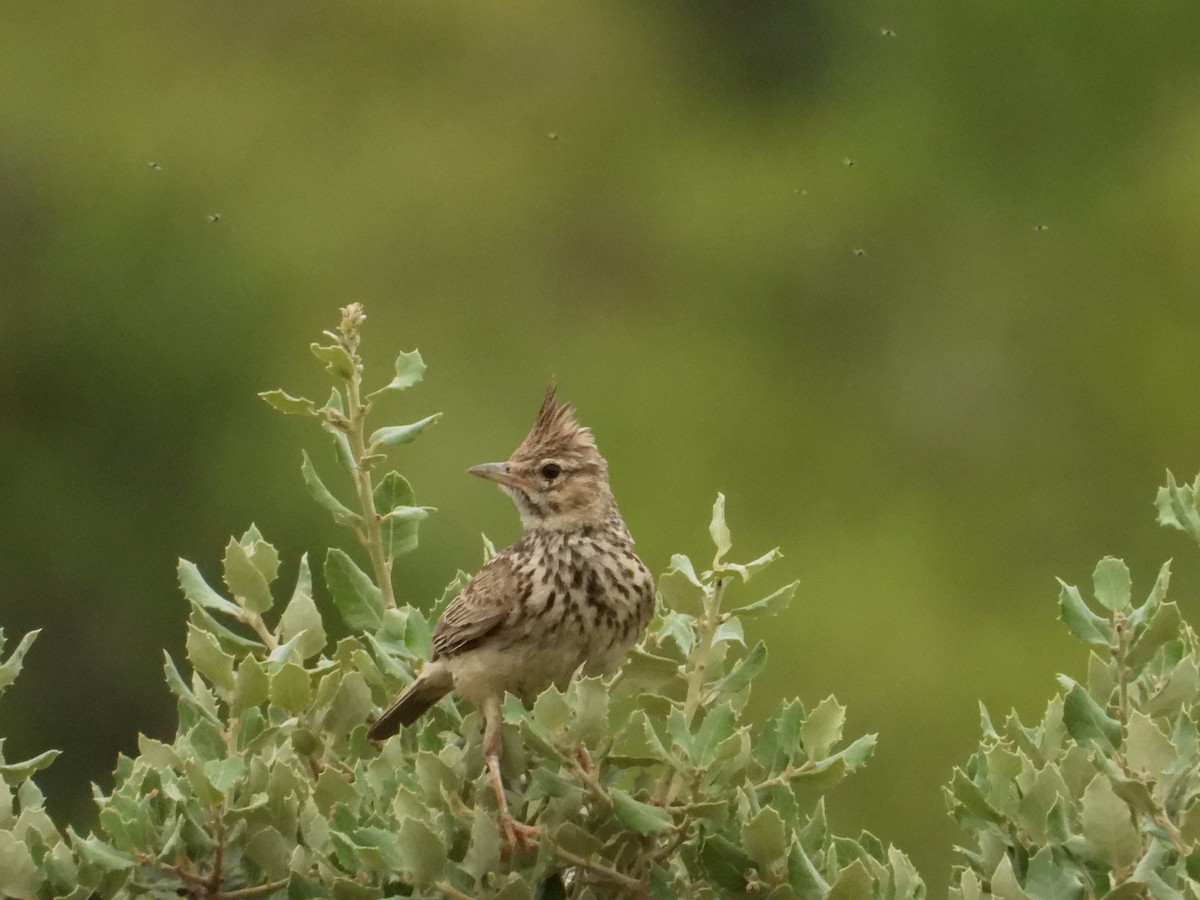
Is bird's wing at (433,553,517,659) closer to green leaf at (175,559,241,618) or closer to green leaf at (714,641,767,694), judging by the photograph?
green leaf at (175,559,241,618)

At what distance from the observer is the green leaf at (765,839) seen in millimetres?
2783

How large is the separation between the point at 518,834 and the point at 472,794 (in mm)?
117

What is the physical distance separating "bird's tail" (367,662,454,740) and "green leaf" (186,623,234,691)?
42 centimetres

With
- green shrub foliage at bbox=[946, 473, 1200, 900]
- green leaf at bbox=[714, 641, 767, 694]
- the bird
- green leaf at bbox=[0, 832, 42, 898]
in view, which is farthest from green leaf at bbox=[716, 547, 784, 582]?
green leaf at bbox=[0, 832, 42, 898]

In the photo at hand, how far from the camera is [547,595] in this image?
4309 mm

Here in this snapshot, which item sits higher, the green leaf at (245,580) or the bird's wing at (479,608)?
the bird's wing at (479,608)

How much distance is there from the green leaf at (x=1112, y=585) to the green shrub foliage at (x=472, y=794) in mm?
50

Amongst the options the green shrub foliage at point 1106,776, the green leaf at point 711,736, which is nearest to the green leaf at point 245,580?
the green leaf at point 711,736

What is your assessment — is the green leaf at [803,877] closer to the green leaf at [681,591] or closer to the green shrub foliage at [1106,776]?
the green shrub foliage at [1106,776]

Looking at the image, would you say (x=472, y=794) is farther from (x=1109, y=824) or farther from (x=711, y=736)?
(x=1109, y=824)

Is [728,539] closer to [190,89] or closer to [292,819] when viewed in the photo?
[292,819]

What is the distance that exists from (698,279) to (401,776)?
13.0m

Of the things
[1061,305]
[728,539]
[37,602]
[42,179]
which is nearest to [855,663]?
[1061,305]

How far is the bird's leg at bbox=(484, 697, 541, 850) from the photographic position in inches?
115
